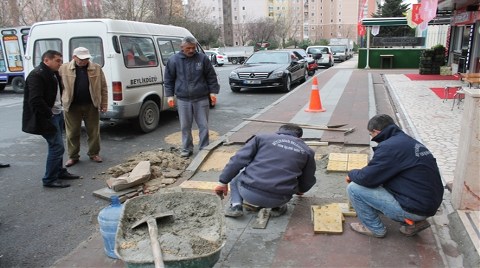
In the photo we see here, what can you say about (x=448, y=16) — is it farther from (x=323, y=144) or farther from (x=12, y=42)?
(x=12, y=42)

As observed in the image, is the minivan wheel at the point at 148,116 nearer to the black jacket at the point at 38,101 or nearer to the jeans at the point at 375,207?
the black jacket at the point at 38,101

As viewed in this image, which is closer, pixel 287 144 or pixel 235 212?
pixel 287 144

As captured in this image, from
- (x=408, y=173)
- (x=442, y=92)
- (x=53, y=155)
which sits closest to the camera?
(x=408, y=173)

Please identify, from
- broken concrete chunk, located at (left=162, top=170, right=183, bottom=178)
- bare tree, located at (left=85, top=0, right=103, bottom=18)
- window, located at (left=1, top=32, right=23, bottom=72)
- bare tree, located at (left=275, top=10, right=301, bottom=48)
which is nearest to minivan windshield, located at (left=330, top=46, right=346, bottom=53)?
bare tree, located at (left=85, top=0, right=103, bottom=18)

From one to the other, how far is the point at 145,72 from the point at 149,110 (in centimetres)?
83

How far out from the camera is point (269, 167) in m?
3.56

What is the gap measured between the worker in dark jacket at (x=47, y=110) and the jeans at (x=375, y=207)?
3.79m

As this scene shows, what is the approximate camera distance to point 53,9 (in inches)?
1297

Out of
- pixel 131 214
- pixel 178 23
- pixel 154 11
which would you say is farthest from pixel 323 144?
pixel 178 23

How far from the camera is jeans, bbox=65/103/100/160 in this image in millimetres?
6176

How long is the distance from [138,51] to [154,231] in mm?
5791

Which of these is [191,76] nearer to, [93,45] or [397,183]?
[93,45]

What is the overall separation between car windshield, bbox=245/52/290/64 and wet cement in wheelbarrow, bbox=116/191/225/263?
39.9 feet

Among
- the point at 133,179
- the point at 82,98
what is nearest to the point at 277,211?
the point at 133,179
